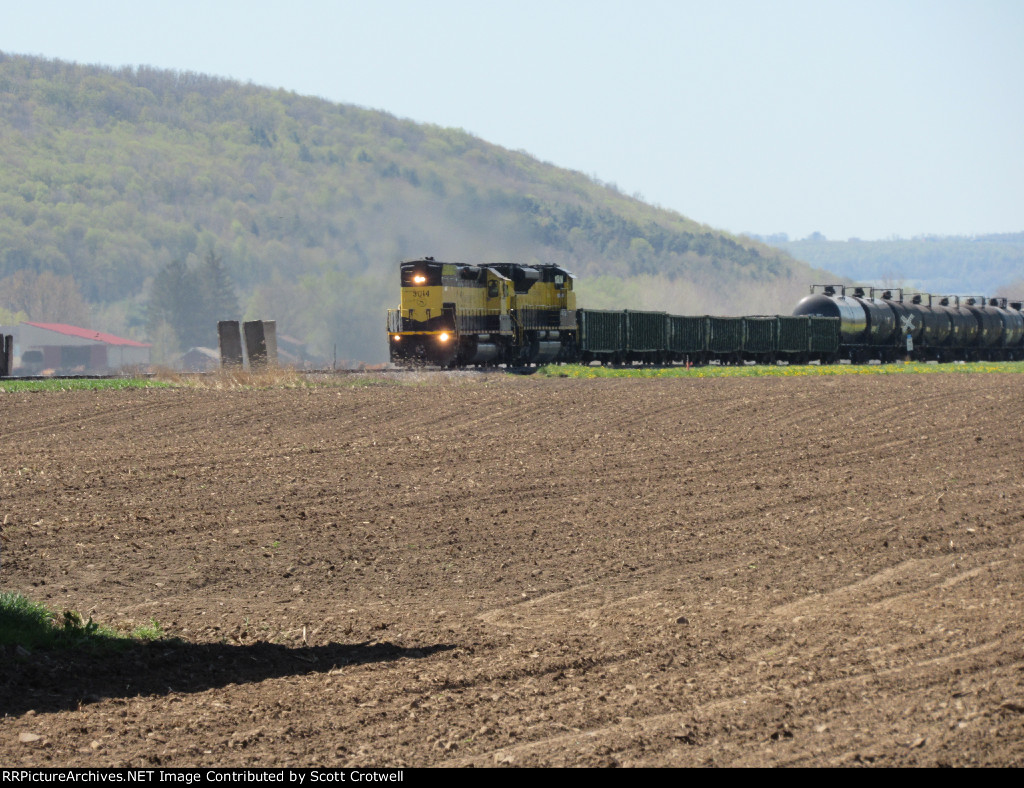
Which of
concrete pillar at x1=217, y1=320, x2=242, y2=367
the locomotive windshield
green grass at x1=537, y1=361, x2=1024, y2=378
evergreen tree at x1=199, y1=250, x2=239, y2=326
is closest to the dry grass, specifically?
concrete pillar at x1=217, y1=320, x2=242, y2=367

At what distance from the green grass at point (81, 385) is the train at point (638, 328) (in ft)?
36.9

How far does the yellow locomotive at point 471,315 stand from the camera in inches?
1532

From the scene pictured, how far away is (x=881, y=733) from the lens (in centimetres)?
597

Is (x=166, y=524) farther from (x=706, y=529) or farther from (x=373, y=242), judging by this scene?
(x=373, y=242)

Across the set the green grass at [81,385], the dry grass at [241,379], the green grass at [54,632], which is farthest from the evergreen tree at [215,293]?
the green grass at [54,632]

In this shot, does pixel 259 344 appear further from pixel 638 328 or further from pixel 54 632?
pixel 54 632

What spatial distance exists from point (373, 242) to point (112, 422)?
5896 inches

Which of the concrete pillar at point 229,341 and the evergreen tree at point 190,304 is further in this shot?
the evergreen tree at point 190,304

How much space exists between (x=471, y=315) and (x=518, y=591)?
2975 centimetres

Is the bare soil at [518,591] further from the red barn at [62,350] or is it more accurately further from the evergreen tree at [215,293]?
the evergreen tree at [215,293]

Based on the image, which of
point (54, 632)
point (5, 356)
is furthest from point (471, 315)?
point (54, 632)

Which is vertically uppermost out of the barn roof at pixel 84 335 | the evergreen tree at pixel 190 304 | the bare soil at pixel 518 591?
the evergreen tree at pixel 190 304

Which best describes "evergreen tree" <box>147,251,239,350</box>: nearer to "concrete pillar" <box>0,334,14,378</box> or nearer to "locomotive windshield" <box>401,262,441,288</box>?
"locomotive windshield" <box>401,262,441,288</box>

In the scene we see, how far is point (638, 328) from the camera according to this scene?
49.1 metres
